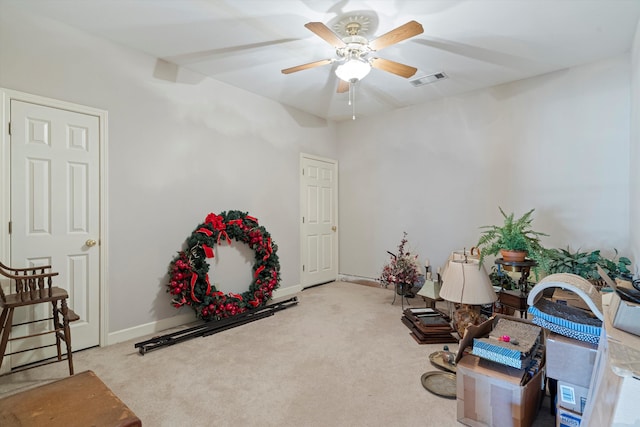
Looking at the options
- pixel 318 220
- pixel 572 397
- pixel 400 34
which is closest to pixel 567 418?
pixel 572 397

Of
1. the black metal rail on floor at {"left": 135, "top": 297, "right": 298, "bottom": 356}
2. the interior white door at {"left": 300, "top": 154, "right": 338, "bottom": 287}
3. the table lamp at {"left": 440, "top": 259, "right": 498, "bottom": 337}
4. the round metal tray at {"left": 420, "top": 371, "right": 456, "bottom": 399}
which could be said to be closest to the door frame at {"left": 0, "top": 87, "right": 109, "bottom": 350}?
the black metal rail on floor at {"left": 135, "top": 297, "right": 298, "bottom": 356}

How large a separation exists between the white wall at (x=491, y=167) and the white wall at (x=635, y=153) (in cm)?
20

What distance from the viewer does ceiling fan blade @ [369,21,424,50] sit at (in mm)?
2078

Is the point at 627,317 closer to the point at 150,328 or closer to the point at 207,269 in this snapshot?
the point at 207,269

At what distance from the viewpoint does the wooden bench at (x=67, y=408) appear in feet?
3.66

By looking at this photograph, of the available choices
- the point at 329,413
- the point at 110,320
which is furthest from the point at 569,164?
the point at 110,320

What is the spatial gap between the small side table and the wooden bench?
250 cm

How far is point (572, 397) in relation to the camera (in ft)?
4.87

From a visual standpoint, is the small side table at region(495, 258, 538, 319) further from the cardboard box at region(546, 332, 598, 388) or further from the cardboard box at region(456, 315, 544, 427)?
the cardboard box at region(546, 332, 598, 388)

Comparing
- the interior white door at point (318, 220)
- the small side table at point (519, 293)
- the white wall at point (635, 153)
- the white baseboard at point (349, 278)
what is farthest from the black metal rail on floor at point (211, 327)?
the white wall at point (635, 153)

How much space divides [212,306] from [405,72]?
2.91 m

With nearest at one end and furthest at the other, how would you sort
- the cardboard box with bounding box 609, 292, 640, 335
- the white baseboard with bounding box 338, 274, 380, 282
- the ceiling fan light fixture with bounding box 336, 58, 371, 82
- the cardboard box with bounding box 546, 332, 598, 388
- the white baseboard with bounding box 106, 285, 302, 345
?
the cardboard box with bounding box 609, 292, 640, 335
the cardboard box with bounding box 546, 332, 598, 388
the ceiling fan light fixture with bounding box 336, 58, 371, 82
the white baseboard with bounding box 106, 285, 302, 345
the white baseboard with bounding box 338, 274, 380, 282

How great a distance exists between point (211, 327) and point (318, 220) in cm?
→ 244

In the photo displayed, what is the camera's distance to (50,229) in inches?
103
